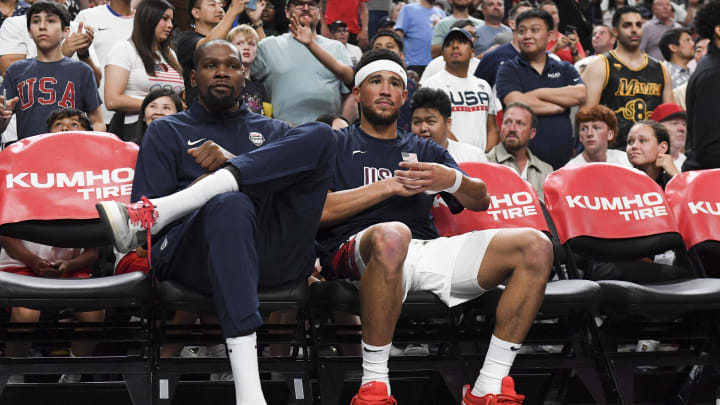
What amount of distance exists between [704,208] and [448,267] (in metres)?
1.48

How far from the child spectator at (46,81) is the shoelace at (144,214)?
2.09 metres

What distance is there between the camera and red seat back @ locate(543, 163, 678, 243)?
4.00 metres

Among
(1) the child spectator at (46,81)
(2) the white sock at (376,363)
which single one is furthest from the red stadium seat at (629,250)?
(1) the child spectator at (46,81)

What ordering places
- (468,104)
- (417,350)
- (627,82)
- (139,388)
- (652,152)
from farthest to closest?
(627,82)
(468,104)
(652,152)
(417,350)
(139,388)

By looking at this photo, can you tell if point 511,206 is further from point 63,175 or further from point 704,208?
point 63,175

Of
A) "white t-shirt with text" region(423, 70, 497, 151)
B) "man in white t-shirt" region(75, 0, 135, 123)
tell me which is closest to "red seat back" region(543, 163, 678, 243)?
"white t-shirt with text" region(423, 70, 497, 151)

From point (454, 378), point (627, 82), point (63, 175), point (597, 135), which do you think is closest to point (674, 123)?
point (627, 82)

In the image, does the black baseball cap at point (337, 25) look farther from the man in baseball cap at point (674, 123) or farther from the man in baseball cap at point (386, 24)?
the man in baseball cap at point (674, 123)

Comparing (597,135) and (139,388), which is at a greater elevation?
(597,135)

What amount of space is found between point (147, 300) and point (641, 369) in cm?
232

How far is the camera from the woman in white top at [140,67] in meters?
5.10

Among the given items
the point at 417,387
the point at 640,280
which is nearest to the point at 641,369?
the point at 640,280

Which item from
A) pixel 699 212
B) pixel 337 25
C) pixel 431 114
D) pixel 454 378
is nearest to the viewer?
pixel 454 378

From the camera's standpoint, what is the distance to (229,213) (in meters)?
2.98
